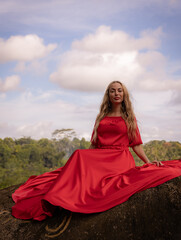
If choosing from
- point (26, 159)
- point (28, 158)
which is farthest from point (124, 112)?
point (28, 158)

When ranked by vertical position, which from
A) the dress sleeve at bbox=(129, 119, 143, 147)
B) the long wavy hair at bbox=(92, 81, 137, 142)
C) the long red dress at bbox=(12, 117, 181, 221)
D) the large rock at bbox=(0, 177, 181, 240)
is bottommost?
the large rock at bbox=(0, 177, 181, 240)

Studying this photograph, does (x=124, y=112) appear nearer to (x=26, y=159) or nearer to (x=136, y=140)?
(x=136, y=140)

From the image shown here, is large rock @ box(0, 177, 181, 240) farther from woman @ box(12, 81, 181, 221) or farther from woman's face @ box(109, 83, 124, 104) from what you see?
woman's face @ box(109, 83, 124, 104)

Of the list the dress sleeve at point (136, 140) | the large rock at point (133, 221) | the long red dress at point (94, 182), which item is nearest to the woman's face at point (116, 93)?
the long red dress at point (94, 182)

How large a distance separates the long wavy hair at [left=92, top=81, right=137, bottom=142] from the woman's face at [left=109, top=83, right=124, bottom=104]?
8cm

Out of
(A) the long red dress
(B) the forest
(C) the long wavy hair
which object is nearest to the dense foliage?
(B) the forest

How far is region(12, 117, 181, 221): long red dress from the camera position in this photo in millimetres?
3111

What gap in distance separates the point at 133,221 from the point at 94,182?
0.70m

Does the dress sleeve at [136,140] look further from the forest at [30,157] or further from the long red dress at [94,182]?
the forest at [30,157]

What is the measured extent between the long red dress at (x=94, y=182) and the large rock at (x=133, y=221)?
0.10 m

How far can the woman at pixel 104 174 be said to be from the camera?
3.13m

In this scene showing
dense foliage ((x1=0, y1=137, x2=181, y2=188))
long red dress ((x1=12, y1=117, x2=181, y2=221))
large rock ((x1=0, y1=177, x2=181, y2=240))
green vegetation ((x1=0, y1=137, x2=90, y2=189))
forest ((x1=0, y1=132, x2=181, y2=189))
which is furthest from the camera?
green vegetation ((x1=0, y1=137, x2=90, y2=189))

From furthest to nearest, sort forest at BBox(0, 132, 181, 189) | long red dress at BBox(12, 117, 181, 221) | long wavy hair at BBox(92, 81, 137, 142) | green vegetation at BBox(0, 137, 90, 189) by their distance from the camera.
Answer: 1. green vegetation at BBox(0, 137, 90, 189)
2. forest at BBox(0, 132, 181, 189)
3. long wavy hair at BBox(92, 81, 137, 142)
4. long red dress at BBox(12, 117, 181, 221)

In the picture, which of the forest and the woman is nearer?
the woman
